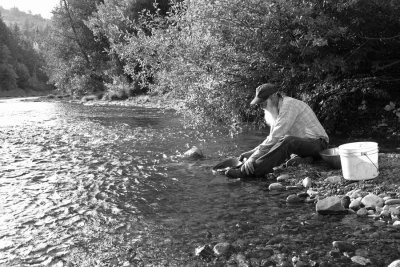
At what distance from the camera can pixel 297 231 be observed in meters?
5.47

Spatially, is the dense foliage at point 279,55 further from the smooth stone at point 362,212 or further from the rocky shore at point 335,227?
the smooth stone at point 362,212

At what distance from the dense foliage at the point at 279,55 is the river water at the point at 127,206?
1.74 m

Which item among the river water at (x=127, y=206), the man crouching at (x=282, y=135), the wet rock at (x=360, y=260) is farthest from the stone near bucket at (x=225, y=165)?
the wet rock at (x=360, y=260)

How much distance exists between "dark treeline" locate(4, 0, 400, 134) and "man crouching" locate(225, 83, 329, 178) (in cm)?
178

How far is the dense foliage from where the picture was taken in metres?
9.28

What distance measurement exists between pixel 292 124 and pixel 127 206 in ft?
11.3

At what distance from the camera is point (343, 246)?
484 centimetres

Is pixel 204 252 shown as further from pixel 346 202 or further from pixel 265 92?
pixel 265 92

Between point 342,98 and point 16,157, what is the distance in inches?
361

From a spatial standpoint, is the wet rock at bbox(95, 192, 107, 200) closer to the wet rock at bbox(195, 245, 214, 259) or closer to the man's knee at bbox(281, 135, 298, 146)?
the wet rock at bbox(195, 245, 214, 259)

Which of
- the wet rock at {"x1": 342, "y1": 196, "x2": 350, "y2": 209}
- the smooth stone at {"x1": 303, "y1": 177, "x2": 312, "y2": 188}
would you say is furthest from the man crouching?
the wet rock at {"x1": 342, "y1": 196, "x2": 350, "y2": 209}

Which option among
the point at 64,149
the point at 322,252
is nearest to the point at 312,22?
the point at 322,252

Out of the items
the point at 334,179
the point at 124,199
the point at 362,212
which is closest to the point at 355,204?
the point at 362,212

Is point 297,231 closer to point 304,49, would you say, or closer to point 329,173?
point 329,173
